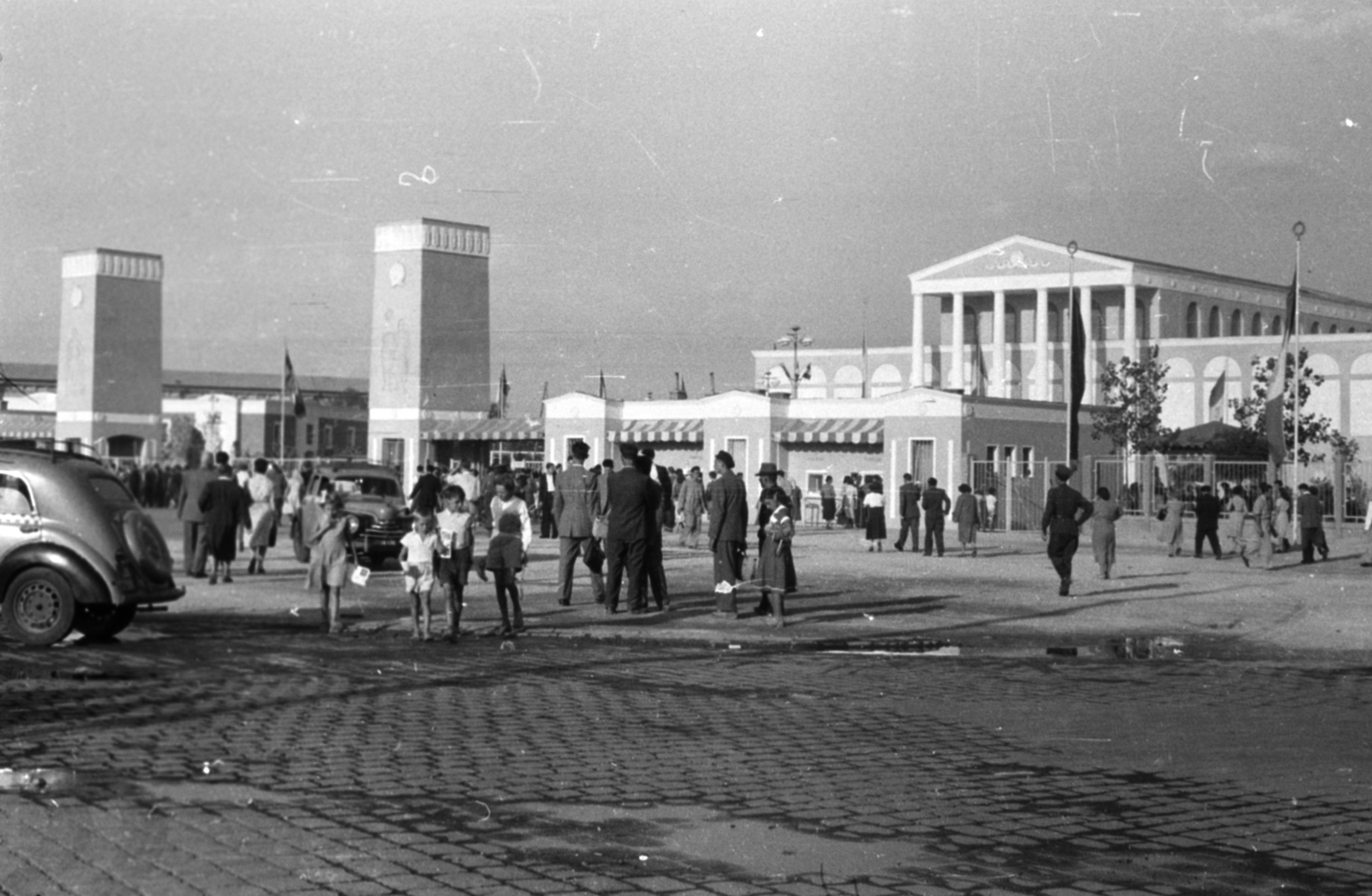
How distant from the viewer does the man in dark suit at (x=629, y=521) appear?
17344 mm

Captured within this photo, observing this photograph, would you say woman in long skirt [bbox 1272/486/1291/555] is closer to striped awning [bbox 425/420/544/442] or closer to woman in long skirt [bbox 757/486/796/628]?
woman in long skirt [bbox 757/486/796/628]

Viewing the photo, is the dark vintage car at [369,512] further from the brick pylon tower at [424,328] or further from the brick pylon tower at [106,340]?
the brick pylon tower at [424,328]

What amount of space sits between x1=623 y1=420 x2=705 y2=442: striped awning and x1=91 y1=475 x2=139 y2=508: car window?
3643cm

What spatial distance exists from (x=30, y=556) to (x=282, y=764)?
23.2 feet

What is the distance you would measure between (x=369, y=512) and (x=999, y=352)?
1930 inches

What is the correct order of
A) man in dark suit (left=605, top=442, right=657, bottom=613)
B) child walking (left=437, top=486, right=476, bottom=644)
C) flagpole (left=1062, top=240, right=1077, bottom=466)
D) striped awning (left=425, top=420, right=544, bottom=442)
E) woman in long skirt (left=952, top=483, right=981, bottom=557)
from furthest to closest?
striped awning (left=425, top=420, right=544, bottom=442) < flagpole (left=1062, top=240, right=1077, bottom=466) < woman in long skirt (left=952, top=483, right=981, bottom=557) < man in dark suit (left=605, top=442, right=657, bottom=613) < child walking (left=437, top=486, right=476, bottom=644)

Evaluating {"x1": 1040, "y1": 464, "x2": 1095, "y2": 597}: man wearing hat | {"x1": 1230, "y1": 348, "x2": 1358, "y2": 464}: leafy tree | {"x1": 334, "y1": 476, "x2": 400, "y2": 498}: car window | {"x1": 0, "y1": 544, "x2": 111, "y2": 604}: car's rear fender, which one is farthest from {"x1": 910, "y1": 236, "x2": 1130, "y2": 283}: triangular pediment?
{"x1": 0, "y1": 544, "x2": 111, "y2": 604}: car's rear fender

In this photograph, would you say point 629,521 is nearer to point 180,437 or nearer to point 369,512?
point 369,512

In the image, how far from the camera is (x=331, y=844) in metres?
6.43

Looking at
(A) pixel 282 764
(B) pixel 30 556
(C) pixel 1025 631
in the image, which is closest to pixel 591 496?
(C) pixel 1025 631

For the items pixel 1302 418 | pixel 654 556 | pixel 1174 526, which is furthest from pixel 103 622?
pixel 1302 418

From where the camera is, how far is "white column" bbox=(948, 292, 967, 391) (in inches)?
2830

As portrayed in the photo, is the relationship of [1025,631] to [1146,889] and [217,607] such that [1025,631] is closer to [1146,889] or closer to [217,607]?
[217,607]

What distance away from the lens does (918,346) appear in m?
73.2
